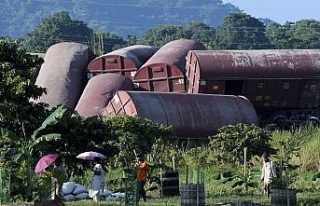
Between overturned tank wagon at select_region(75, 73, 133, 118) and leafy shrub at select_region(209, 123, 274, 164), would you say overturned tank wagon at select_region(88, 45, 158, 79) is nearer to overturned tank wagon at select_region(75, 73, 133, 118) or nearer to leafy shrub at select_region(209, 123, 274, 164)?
overturned tank wagon at select_region(75, 73, 133, 118)

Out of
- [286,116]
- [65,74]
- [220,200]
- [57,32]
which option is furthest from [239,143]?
[57,32]

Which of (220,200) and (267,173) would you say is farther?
(267,173)

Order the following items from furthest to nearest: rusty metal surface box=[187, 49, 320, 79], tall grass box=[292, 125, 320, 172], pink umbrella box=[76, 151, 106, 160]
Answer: rusty metal surface box=[187, 49, 320, 79]
tall grass box=[292, 125, 320, 172]
pink umbrella box=[76, 151, 106, 160]

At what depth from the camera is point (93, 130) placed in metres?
22.7

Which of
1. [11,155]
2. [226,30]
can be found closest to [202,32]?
[226,30]

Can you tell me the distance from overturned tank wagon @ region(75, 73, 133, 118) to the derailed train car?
121 inches

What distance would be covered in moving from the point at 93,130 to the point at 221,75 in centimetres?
1554

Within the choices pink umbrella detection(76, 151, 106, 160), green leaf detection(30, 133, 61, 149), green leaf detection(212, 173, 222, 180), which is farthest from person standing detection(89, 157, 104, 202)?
green leaf detection(212, 173, 222, 180)

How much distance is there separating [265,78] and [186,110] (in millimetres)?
4739

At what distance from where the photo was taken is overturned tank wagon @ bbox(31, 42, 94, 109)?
1543 inches

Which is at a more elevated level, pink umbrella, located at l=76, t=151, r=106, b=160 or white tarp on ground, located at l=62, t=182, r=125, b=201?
pink umbrella, located at l=76, t=151, r=106, b=160

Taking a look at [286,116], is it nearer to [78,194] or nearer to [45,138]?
[78,194]

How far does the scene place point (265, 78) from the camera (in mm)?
37844

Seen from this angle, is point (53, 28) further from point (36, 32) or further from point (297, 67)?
point (297, 67)
